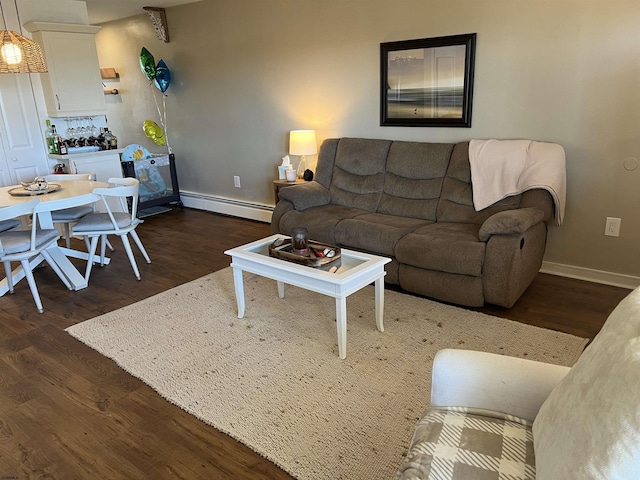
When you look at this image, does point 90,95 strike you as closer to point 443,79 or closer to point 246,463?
point 443,79

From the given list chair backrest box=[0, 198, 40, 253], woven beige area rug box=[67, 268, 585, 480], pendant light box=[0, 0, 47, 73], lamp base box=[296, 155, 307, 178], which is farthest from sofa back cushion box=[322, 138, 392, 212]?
pendant light box=[0, 0, 47, 73]

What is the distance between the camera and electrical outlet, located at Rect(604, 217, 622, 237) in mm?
3168

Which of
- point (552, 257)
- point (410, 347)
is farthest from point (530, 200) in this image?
point (410, 347)

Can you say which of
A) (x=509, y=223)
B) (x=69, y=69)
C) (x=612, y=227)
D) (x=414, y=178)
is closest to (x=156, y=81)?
(x=69, y=69)

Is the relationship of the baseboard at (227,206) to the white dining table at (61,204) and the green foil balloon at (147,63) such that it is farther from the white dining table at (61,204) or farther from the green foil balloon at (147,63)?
the white dining table at (61,204)

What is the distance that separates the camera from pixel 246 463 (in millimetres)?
1812

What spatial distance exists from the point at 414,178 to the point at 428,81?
77 cm

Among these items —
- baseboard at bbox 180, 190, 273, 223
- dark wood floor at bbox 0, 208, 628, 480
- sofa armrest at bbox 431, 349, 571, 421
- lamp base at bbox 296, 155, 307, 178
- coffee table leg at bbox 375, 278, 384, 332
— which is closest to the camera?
sofa armrest at bbox 431, 349, 571, 421

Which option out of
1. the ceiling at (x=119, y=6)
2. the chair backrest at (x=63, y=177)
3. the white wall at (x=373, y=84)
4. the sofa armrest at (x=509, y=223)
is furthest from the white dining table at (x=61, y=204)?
the sofa armrest at (x=509, y=223)

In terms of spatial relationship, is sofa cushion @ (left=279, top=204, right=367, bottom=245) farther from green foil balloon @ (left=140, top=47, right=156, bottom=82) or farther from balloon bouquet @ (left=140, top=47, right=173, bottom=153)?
green foil balloon @ (left=140, top=47, right=156, bottom=82)

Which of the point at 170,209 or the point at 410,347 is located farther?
the point at 170,209

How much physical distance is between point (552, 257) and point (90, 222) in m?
3.50

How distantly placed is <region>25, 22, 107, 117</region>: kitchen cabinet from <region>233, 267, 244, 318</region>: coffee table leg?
3202mm

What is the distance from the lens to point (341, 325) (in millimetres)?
2404
